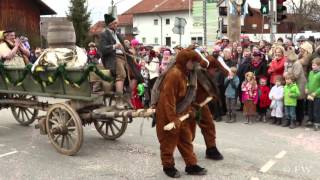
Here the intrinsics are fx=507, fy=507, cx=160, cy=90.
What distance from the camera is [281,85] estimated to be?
1130cm

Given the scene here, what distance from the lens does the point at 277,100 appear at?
11.2 meters

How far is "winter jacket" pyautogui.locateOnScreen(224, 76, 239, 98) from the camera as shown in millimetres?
11773

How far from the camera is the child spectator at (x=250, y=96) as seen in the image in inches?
454

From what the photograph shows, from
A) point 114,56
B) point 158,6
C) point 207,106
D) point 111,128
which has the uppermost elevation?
point 158,6

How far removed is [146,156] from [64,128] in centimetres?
138

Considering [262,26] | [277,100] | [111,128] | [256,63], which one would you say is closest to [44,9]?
[262,26]

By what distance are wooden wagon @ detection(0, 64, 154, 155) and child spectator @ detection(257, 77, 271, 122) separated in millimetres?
3937

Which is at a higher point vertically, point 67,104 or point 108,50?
point 108,50

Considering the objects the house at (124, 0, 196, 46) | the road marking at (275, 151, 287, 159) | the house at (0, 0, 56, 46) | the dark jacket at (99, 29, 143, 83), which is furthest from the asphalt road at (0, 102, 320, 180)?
the house at (124, 0, 196, 46)

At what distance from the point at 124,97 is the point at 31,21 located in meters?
32.6

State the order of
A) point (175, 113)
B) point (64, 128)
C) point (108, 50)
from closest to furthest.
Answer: point (175, 113)
point (64, 128)
point (108, 50)

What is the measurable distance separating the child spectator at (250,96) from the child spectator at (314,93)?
1219mm

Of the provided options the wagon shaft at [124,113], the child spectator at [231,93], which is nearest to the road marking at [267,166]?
the wagon shaft at [124,113]

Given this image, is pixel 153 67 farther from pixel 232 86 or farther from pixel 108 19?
pixel 108 19
